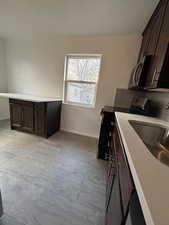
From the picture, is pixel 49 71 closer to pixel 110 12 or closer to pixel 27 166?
pixel 110 12

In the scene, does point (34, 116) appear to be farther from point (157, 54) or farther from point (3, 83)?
point (157, 54)

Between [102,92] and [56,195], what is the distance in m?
2.25

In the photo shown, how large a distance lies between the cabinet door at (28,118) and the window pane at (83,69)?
1305mm

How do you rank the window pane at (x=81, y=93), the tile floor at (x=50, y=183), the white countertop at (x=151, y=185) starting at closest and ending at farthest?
the white countertop at (x=151, y=185)
the tile floor at (x=50, y=183)
the window pane at (x=81, y=93)

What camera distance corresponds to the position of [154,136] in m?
→ 1.22

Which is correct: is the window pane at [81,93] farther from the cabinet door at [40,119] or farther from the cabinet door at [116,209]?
the cabinet door at [116,209]

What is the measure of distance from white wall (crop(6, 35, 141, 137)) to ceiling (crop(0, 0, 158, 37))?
231 mm

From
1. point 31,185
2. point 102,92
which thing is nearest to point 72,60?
point 102,92

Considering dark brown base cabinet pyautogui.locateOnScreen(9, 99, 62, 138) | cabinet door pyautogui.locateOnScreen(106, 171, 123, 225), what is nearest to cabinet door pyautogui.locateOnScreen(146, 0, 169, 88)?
cabinet door pyautogui.locateOnScreen(106, 171, 123, 225)

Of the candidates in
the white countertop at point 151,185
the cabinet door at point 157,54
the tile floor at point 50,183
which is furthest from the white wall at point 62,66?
the white countertop at point 151,185

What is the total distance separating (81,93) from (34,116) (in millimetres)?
1331

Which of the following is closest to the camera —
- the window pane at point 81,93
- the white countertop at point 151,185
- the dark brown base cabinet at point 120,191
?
the white countertop at point 151,185

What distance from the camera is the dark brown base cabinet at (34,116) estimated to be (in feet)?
8.24

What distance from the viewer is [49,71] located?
3.08 m
